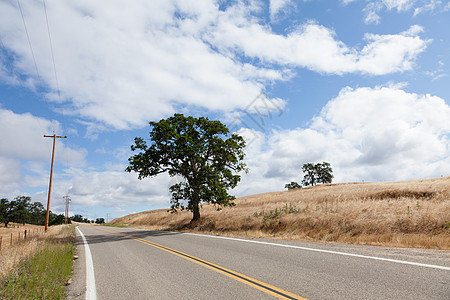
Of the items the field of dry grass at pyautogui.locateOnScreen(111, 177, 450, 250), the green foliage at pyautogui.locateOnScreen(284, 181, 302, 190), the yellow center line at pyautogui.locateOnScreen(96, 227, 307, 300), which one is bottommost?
the yellow center line at pyautogui.locateOnScreen(96, 227, 307, 300)

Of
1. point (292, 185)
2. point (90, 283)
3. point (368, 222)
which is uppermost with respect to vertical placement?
point (292, 185)

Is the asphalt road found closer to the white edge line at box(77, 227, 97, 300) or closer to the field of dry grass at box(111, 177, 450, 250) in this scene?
the white edge line at box(77, 227, 97, 300)

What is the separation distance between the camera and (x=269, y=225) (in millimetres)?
17547

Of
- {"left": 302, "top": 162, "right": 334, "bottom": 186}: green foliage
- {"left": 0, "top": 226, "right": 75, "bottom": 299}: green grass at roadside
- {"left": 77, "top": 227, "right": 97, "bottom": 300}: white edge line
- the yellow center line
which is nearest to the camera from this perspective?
the yellow center line

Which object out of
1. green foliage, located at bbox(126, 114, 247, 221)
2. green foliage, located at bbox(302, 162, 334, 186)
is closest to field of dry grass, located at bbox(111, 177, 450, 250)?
green foliage, located at bbox(126, 114, 247, 221)

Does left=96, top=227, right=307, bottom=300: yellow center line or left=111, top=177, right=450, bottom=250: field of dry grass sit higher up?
left=111, top=177, right=450, bottom=250: field of dry grass

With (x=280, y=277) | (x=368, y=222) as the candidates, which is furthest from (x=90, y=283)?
→ (x=368, y=222)

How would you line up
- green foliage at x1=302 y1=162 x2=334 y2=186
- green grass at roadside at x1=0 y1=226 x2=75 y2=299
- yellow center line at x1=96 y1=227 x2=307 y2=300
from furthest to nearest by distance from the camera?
green foliage at x1=302 y1=162 x2=334 y2=186
green grass at roadside at x1=0 y1=226 x2=75 y2=299
yellow center line at x1=96 y1=227 x2=307 y2=300

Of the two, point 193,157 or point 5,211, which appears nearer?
point 193,157

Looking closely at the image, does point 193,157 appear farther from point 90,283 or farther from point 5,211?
point 5,211

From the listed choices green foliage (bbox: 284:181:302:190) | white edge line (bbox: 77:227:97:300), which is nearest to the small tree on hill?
green foliage (bbox: 284:181:302:190)

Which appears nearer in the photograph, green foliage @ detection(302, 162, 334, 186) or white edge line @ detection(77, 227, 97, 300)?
white edge line @ detection(77, 227, 97, 300)

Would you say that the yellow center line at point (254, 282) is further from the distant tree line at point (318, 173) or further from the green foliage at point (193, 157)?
the distant tree line at point (318, 173)

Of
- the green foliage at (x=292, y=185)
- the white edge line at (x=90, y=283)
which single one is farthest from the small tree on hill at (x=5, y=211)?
the white edge line at (x=90, y=283)
